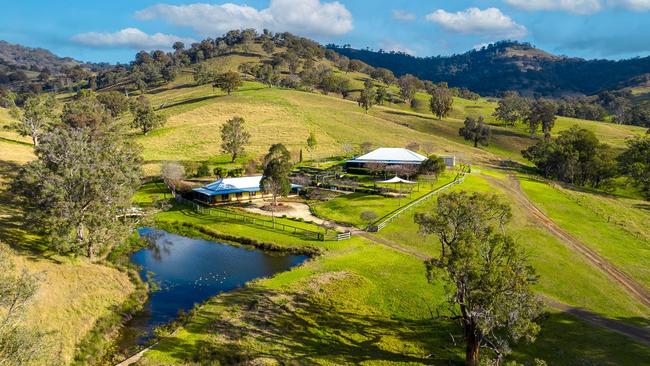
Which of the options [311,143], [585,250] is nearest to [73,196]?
[585,250]

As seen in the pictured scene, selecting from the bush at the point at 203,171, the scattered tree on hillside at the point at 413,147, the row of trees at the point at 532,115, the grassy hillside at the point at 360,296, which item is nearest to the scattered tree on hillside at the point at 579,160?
the grassy hillside at the point at 360,296

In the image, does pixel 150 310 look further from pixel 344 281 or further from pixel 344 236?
pixel 344 236

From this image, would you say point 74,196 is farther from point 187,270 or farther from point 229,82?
point 229,82

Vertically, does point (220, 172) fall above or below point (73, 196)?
below

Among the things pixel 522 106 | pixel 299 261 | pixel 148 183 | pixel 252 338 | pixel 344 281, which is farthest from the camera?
pixel 522 106

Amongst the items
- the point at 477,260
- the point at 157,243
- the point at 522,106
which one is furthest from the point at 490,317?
the point at 522,106
